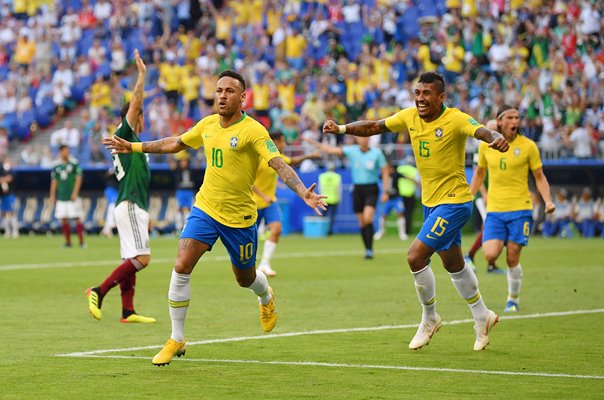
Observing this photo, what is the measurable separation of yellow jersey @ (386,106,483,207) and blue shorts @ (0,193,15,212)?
25.4 m

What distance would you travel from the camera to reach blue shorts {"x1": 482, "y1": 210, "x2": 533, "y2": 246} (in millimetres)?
14570

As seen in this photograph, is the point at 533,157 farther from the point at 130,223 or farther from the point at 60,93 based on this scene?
the point at 60,93

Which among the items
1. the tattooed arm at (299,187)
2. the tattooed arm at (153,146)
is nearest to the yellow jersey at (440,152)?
the tattooed arm at (299,187)

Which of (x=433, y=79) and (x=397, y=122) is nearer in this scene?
(x=433, y=79)

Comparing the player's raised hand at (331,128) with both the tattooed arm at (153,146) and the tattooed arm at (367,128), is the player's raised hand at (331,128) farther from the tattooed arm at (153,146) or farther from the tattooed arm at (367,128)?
the tattooed arm at (153,146)

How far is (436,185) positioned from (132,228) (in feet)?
12.7

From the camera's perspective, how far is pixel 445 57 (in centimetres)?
3381

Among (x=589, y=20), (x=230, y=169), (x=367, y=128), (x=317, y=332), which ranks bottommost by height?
(x=317, y=332)

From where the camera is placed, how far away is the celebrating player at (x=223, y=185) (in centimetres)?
1014

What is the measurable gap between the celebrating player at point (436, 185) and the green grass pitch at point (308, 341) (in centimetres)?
43

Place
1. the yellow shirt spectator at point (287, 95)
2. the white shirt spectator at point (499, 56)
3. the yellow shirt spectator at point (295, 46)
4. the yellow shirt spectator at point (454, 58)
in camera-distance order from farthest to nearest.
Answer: the yellow shirt spectator at point (295, 46) < the yellow shirt spectator at point (287, 95) < the yellow shirt spectator at point (454, 58) < the white shirt spectator at point (499, 56)

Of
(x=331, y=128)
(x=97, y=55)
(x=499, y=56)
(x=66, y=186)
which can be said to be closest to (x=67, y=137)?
(x=97, y=55)

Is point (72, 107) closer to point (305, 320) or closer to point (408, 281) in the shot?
point (408, 281)

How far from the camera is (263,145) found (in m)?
10.1
